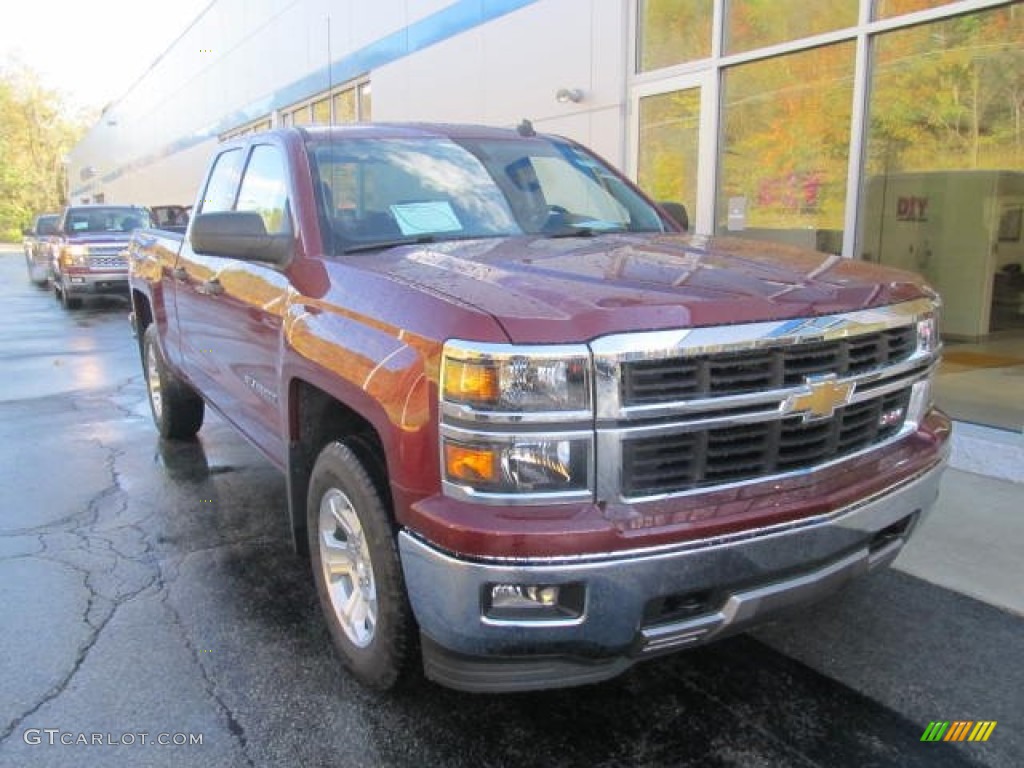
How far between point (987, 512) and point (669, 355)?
10.8ft

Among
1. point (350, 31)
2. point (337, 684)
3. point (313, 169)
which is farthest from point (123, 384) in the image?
point (350, 31)

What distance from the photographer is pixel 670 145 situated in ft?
28.2

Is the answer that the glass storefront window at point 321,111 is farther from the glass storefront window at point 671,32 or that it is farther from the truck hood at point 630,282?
the truck hood at point 630,282

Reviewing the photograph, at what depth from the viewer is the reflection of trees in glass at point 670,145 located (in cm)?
833

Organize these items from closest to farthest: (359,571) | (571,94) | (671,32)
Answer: (359,571), (671,32), (571,94)

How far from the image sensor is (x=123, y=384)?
881 centimetres

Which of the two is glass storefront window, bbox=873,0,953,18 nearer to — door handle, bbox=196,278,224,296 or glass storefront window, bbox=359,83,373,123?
door handle, bbox=196,278,224,296

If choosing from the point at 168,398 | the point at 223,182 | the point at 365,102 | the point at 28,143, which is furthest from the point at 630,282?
the point at 28,143

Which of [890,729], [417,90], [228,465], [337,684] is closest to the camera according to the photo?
[890,729]

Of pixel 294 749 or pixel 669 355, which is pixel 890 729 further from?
pixel 294 749

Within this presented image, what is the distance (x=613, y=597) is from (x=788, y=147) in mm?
6320

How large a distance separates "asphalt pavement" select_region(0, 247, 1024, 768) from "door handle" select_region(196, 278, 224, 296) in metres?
1.24

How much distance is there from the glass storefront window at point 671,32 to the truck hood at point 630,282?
5.39 metres

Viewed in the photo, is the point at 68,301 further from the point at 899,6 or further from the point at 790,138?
the point at 899,6
